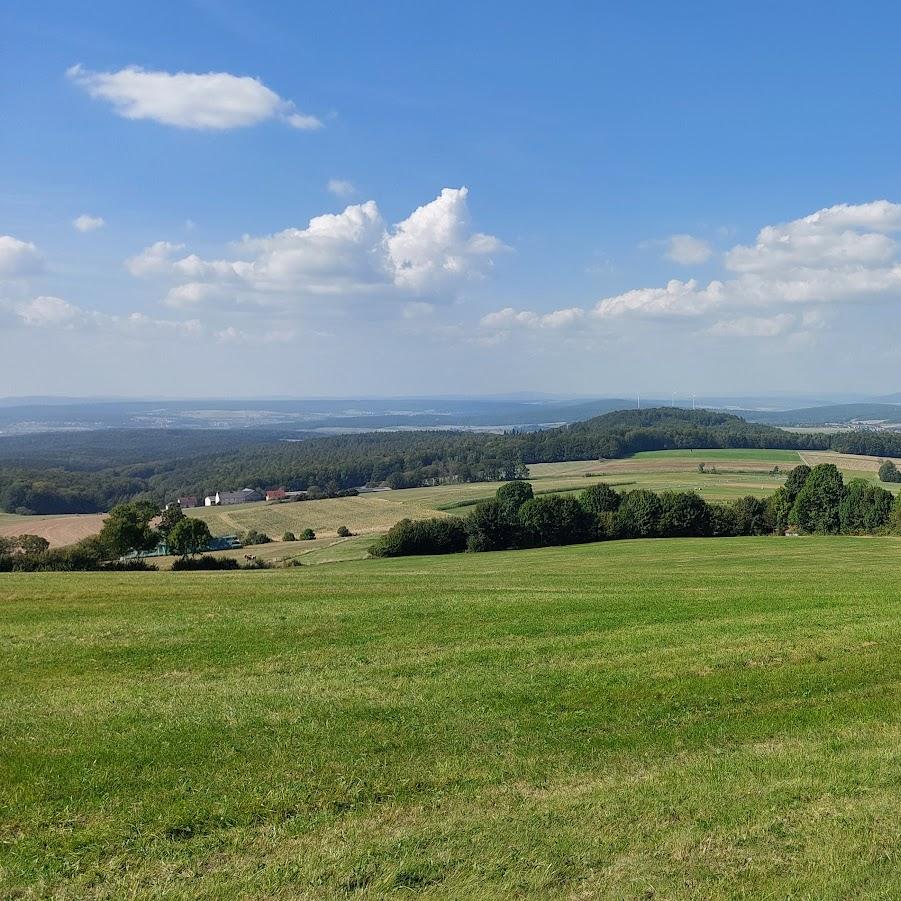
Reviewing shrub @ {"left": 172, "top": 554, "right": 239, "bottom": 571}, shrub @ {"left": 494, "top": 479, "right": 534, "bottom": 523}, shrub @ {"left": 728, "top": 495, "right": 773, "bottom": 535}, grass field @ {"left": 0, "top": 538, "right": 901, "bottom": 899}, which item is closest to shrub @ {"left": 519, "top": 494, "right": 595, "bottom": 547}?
shrub @ {"left": 494, "top": 479, "right": 534, "bottom": 523}

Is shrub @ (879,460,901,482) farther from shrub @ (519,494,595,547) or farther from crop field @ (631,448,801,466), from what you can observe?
shrub @ (519,494,595,547)

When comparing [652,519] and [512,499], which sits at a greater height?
[512,499]

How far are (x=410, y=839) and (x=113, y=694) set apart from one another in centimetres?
754

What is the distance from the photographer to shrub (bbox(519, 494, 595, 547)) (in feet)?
228

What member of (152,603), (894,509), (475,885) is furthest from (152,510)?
(894,509)

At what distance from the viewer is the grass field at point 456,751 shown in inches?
289

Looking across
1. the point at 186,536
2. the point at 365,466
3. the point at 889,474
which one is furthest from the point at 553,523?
the point at 365,466

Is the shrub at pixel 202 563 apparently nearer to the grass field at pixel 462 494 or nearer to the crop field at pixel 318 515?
the grass field at pixel 462 494

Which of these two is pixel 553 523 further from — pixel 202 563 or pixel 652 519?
pixel 202 563

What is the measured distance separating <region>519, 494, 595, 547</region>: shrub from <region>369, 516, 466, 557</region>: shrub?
20.9 feet

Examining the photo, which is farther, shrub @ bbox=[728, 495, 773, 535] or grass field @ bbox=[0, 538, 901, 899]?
shrub @ bbox=[728, 495, 773, 535]

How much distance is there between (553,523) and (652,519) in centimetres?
993

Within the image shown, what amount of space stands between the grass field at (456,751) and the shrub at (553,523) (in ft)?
163

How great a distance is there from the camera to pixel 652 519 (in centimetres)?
7069
